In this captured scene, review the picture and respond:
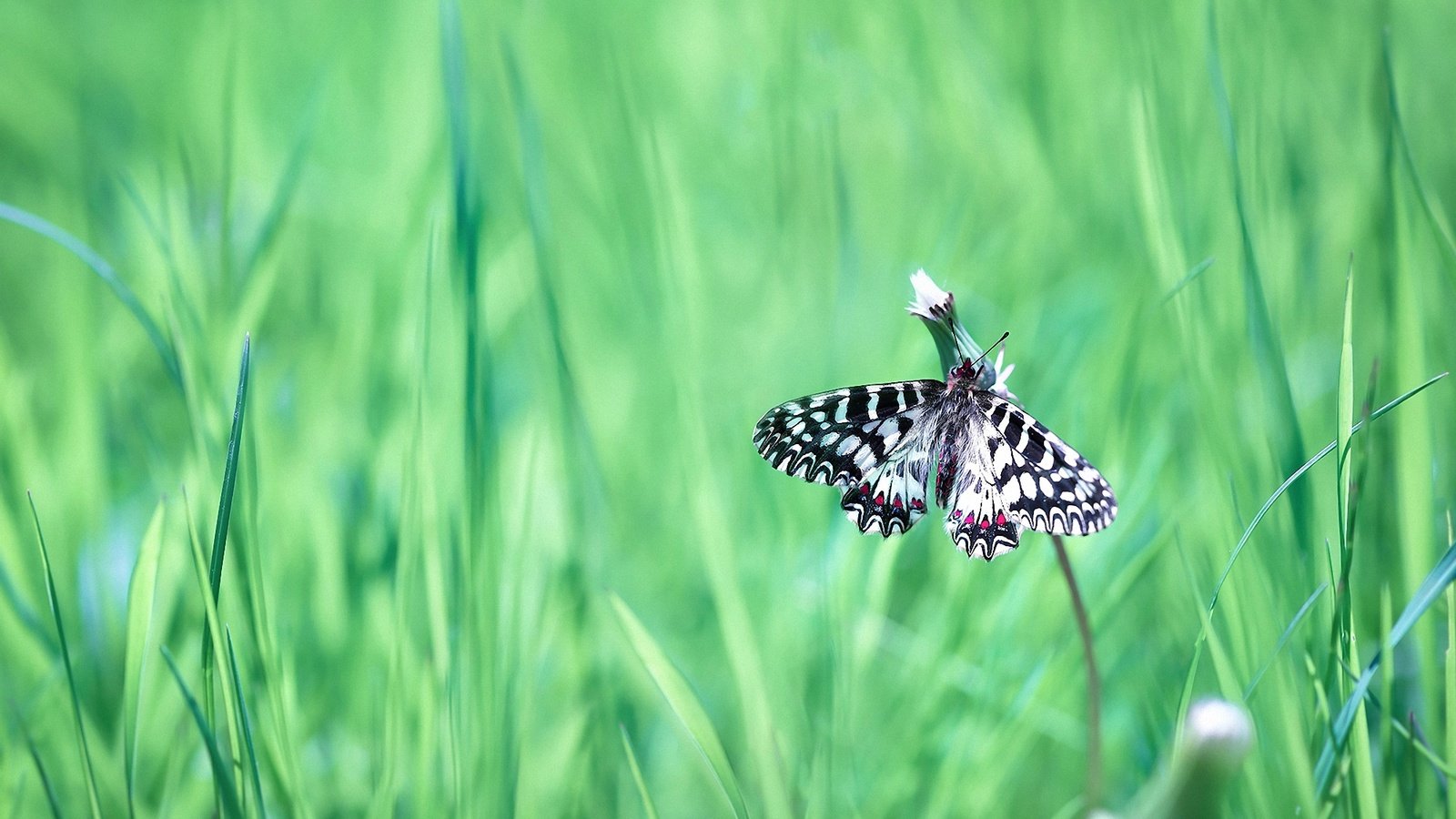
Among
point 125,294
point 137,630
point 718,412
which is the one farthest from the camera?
point 718,412

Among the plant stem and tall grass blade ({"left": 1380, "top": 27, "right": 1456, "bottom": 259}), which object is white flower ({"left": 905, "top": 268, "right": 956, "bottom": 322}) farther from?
tall grass blade ({"left": 1380, "top": 27, "right": 1456, "bottom": 259})

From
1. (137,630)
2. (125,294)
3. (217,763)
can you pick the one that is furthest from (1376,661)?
(125,294)

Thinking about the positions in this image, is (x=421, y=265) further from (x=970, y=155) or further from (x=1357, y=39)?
(x=1357, y=39)

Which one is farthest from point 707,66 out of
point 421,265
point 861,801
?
point 861,801

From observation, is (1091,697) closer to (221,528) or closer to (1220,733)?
(1220,733)

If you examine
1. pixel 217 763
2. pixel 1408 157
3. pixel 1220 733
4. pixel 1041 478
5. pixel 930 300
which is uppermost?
pixel 1408 157

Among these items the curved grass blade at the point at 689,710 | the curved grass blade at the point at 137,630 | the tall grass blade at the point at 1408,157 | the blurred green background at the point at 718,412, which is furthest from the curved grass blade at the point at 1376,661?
the curved grass blade at the point at 137,630

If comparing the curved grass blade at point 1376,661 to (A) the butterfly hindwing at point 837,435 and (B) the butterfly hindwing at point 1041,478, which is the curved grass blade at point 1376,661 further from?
(A) the butterfly hindwing at point 837,435

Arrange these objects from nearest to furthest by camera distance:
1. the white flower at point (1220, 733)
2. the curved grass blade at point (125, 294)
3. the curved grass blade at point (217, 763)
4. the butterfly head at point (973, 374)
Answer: the white flower at point (1220, 733), the curved grass blade at point (217, 763), the butterfly head at point (973, 374), the curved grass blade at point (125, 294)
